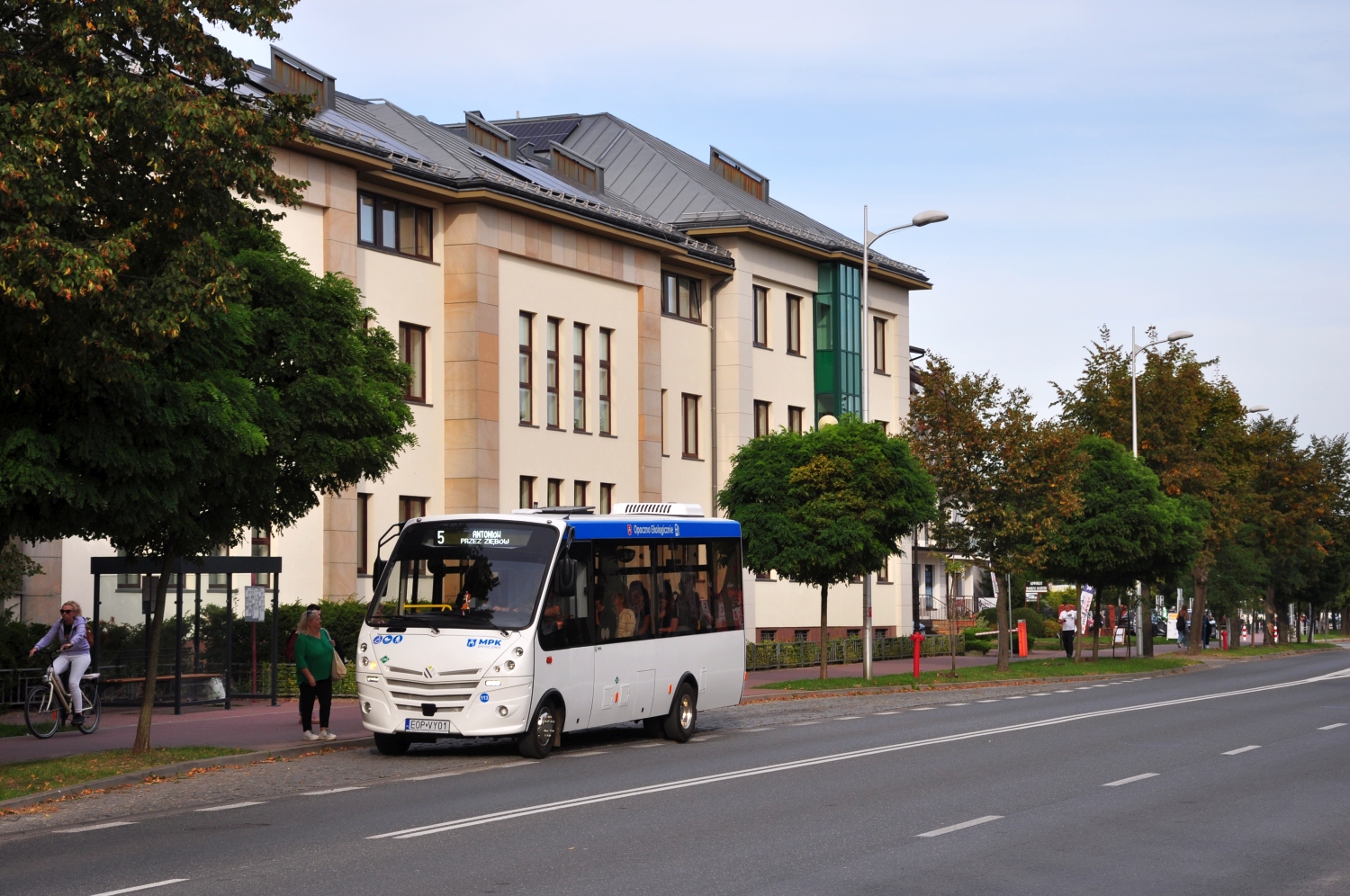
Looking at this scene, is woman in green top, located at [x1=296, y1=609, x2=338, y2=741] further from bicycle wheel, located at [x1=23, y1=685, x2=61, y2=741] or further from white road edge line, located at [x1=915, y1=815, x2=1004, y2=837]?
→ white road edge line, located at [x1=915, y1=815, x2=1004, y2=837]

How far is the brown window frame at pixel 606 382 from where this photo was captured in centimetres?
4306

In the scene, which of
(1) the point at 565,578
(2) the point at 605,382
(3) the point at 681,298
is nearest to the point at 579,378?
(2) the point at 605,382

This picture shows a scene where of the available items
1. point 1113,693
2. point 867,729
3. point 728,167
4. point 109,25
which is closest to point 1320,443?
point 728,167

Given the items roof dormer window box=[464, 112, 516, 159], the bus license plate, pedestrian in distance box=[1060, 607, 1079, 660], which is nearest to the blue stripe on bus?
the bus license plate

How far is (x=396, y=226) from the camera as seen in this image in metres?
37.1

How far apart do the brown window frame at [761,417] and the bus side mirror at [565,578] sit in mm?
31759

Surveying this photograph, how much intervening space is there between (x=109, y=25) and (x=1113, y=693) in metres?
24.4

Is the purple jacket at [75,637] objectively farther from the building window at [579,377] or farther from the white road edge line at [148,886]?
the building window at [579,377]

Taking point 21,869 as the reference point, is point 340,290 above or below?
above

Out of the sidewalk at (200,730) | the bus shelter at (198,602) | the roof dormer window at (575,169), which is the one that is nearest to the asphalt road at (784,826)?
the sidewalk at (200,730)

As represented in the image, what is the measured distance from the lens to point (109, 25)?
13.9 metres

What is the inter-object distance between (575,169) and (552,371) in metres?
10.9

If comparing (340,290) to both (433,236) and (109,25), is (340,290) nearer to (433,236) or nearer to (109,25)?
(109,25)

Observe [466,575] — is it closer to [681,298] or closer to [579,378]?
[579,378]
